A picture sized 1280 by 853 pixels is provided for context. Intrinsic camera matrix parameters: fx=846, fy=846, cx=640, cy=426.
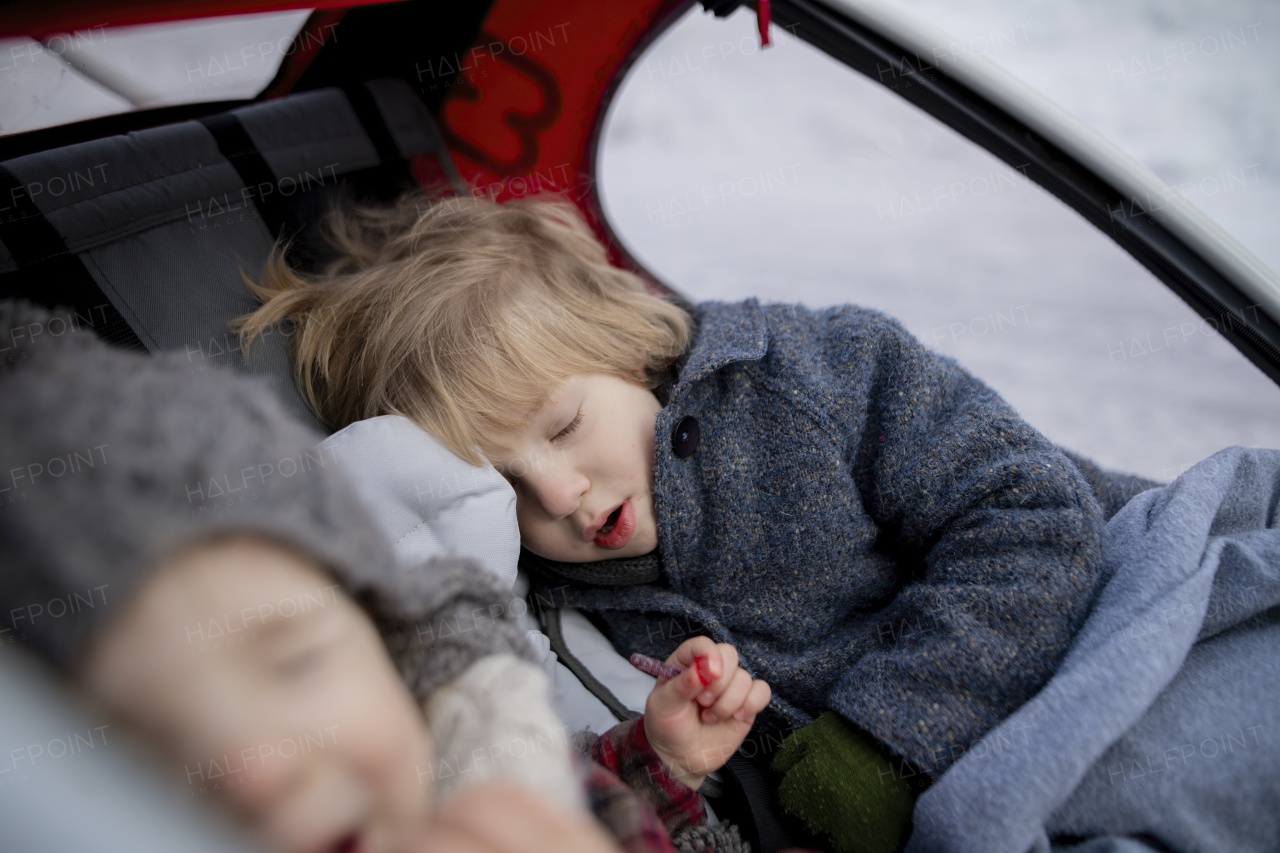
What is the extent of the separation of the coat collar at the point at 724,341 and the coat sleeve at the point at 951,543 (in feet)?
0.29

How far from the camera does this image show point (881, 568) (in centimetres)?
89

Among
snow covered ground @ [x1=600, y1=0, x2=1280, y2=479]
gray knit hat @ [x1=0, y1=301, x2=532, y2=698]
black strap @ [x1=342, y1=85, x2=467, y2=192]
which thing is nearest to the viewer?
gray knit hat @ [x1=0, y1=301, x2=532, y2=698]

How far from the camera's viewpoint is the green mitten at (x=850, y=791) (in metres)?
0.68

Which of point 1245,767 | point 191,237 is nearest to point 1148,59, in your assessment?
point 1245,767

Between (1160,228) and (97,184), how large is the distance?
1.07m

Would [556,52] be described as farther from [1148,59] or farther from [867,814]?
[1148,59]

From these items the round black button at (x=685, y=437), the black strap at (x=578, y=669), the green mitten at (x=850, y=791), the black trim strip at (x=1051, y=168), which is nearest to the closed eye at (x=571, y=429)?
the round black button at (x=685, y=437)

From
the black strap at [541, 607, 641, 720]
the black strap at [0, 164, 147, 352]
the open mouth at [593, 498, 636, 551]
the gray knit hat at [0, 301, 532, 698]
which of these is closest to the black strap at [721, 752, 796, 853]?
the black strap at [541, 607, 641, 720]

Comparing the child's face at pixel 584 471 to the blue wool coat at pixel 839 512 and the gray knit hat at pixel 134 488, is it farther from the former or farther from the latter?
A: the gray knit hat at pixel 134 488

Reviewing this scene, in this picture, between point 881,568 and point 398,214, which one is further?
point 398,214

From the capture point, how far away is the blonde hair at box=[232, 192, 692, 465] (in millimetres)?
795

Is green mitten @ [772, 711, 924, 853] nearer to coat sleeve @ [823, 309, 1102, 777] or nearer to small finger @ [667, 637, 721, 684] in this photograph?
coat sleeve @ [823, 309, 1102, 777]

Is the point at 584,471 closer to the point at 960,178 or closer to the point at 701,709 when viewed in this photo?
the point at 701,709

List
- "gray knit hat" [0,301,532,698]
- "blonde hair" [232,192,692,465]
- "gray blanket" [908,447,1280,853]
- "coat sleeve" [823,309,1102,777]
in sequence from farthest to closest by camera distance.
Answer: "blonde hair" [232,192,692,465]
"coat sleeve" [823,309,1102,777]
"gray blanket" [908,447,1280,853]
"gray knit hat" [0,301,532,698]
